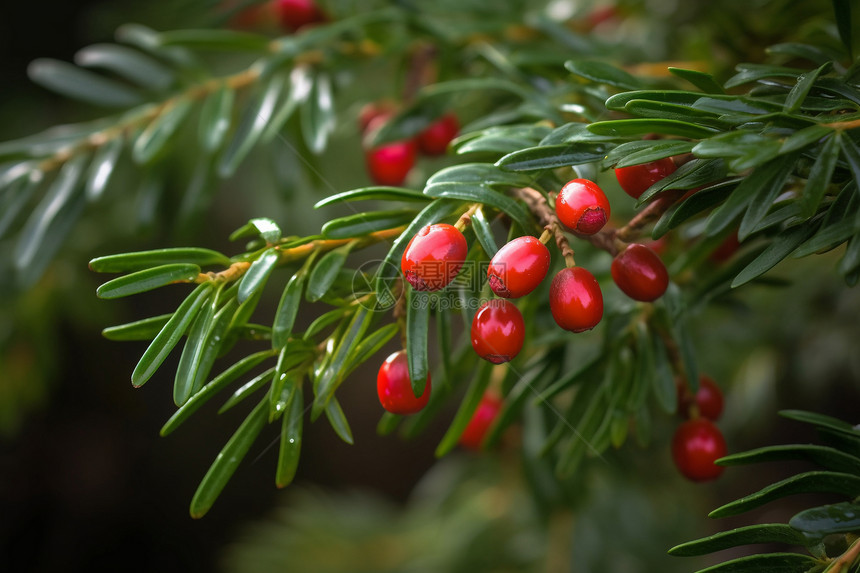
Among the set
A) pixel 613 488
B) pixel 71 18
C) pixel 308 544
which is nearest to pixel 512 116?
pixel 613 488

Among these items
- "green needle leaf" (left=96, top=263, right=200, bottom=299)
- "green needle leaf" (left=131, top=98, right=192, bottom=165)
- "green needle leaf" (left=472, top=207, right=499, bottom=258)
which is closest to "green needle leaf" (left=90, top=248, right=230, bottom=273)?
"green needle leaf" (left=96, top=263, right=200, bottom=299)

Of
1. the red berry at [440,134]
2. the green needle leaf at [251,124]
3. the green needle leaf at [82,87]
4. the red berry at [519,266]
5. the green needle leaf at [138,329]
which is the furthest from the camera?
the green needle leaf at [82,87]

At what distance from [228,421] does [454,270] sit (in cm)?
191

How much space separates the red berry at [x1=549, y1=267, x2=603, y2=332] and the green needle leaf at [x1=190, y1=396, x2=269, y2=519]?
0.97ft

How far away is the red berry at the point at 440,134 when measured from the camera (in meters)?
1.02

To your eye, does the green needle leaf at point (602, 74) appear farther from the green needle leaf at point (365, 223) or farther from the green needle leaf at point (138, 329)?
the green needle leaf at point (138, 329)

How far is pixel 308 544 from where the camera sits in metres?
1.78

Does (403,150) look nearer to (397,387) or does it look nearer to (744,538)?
(397,387)

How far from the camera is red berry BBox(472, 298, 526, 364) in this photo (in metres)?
0.53

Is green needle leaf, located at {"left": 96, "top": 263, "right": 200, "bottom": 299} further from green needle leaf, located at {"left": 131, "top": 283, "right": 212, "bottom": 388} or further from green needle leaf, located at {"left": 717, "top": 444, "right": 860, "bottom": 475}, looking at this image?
green needle leaf, located at {"left": 717, "top": 444, "right": 860, "bottom": 475}

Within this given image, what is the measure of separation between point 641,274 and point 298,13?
0.83 m

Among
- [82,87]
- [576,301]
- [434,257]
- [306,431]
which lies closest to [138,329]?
[434,257]

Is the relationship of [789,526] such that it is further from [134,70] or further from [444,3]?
[134,70]

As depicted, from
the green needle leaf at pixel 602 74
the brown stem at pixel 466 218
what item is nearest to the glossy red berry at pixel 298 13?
the green needle leaf at pixel 602 74
